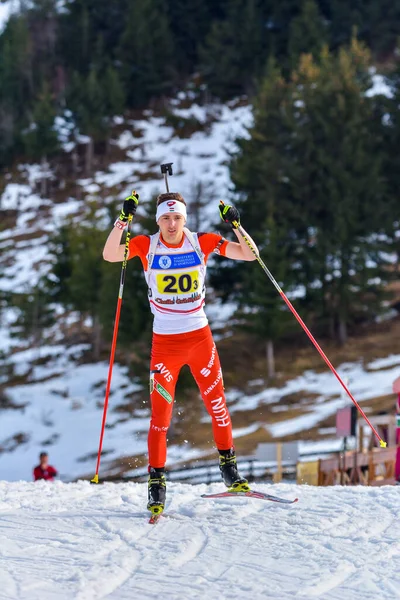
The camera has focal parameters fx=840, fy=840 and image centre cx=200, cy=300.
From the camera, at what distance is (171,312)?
6.38 m

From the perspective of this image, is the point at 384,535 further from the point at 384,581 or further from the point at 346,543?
the point at 384,581

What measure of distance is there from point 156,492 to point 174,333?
1197mm

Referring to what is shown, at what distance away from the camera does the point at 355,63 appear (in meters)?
38.8

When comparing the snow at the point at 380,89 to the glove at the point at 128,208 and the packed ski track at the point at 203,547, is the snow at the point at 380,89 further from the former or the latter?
the packed ski track at the point at 203,547

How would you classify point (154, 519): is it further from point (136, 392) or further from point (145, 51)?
point (145, 51)

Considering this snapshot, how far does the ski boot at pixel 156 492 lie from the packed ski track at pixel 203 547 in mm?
102

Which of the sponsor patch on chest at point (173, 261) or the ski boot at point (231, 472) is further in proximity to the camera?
the ski boot at point (231, 472)

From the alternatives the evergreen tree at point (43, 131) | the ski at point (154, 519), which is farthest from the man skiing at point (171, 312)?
the evergreen tree at point (43, 131)

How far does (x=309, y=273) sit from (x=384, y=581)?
30.1 m

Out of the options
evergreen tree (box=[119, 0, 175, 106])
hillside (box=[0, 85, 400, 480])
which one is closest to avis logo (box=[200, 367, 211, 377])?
hillside (box=[0, 85, 400, 480])

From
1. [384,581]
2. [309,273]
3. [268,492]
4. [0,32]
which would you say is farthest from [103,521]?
[0,32]

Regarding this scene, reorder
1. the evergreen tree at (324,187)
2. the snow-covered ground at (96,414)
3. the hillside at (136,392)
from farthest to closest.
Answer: the evergreen tree at (324,187), the snow-covered ground at (96,414), the hillside at (136,392)

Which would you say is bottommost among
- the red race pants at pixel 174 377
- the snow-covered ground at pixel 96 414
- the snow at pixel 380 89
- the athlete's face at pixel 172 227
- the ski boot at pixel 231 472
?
the ski boot at pixel 231 472

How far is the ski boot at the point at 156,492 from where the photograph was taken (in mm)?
6195
